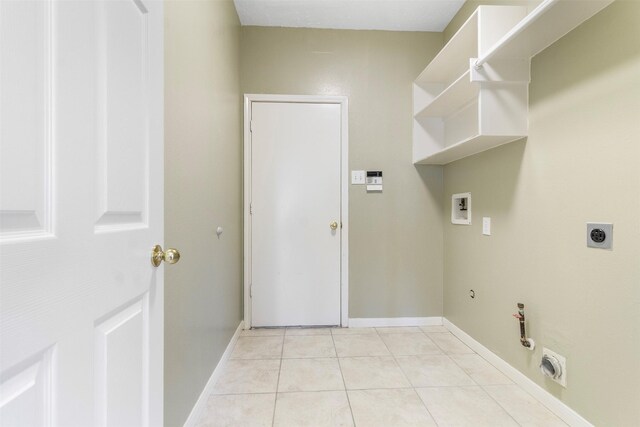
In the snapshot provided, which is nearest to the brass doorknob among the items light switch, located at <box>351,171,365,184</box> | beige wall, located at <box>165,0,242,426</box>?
beige wall, located at <box>165,0,242,426</box>

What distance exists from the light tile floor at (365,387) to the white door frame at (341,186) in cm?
34

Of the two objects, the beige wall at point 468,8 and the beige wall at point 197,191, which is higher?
the beige wall at point 468,8

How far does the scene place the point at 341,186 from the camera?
102 inches

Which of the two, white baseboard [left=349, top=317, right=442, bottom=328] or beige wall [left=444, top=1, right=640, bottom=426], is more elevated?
beige wall [left=444, top=1, right=640, bottom=426]

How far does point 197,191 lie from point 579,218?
6.01ft

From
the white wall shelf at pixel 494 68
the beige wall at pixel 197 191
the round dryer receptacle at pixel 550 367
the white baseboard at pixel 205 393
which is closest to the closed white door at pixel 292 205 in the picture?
the beige wall at pixel 197 191

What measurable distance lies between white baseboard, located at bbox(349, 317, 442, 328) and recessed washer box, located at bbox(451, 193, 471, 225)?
92 centimetres

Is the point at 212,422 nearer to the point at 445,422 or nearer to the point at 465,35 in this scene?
the point at 445,422

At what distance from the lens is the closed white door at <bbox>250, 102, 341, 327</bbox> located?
256 centimetres

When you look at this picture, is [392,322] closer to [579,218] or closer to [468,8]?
[579,218]

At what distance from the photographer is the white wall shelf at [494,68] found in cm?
129

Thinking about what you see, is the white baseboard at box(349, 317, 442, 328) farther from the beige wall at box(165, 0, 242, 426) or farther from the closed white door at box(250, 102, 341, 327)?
the beige wall at box(165, 0, 242, 426)
